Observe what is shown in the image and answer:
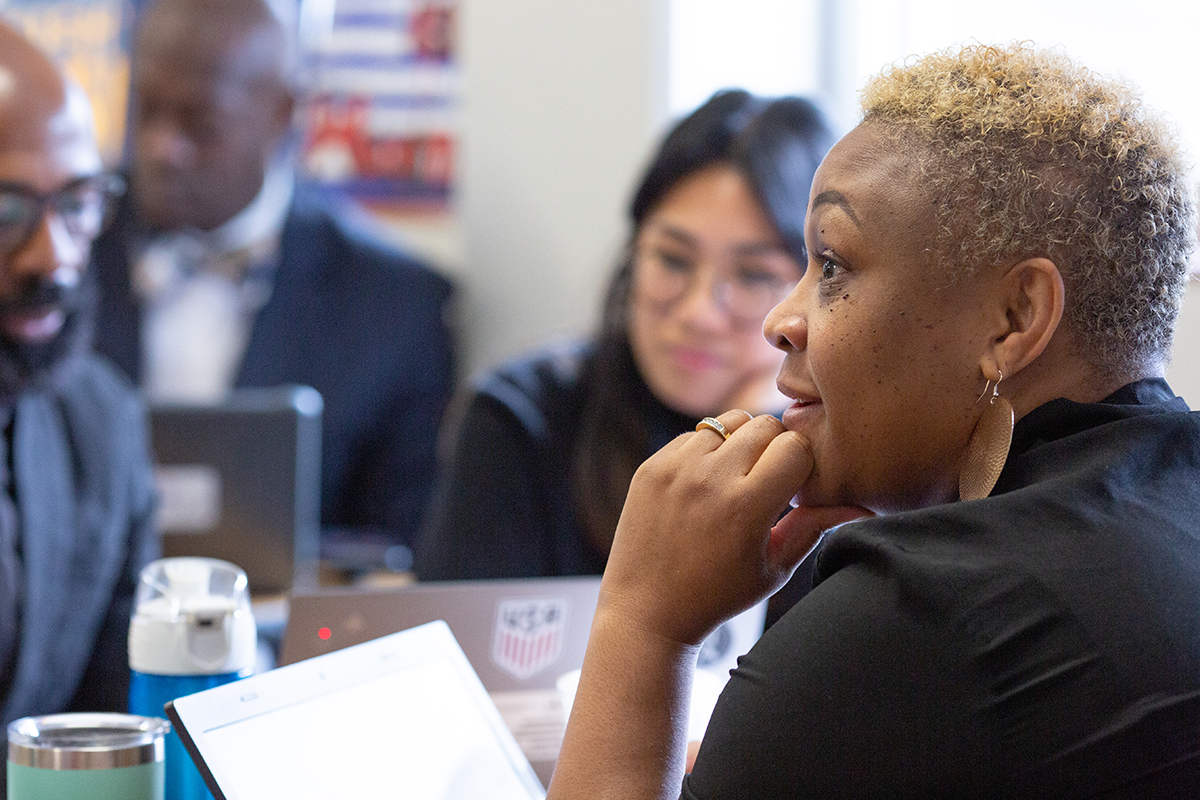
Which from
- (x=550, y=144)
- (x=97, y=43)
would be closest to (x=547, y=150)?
(x=550, y=144)

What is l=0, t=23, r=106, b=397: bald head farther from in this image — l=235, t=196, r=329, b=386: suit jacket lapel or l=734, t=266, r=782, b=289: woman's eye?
l=235, t=196, r=329, b=386: suit jacket lapel

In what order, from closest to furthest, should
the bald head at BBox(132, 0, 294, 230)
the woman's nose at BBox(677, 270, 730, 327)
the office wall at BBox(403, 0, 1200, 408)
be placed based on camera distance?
the woman's nose at BBox(677, 270, 730, 327)
the office wall at BBox(403, 0, 1200, 408)
the bald head at BBox(132, 0, 294, 230)

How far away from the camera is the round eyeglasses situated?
5.54 feet

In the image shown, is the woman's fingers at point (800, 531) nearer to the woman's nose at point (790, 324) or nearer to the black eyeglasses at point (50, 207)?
the woman's nose at point (790, 324)

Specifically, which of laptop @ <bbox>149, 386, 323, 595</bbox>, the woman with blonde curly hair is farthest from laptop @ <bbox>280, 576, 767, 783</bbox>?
laptop @ <bbox>149, 386, 323, 595</bbox>

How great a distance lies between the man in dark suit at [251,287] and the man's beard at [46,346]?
1164 millimetres

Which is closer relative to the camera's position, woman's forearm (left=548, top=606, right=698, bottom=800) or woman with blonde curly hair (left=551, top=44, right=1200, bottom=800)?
woman with blonde curly hair (left=551, top=44, right=1200, bottom=800)

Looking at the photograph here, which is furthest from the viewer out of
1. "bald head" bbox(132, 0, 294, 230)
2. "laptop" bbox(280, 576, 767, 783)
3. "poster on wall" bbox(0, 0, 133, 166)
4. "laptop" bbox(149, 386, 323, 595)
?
"poster on wall" bbox(0, 0, 133, 166)

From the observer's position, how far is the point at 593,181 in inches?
99.9

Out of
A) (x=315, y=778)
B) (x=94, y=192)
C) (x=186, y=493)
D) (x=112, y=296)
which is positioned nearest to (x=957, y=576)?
(x=315, y=778)

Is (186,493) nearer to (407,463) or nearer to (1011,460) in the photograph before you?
(407,463)

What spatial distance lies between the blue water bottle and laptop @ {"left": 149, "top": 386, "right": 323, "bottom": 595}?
0.96 meters

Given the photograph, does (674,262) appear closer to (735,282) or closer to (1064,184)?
(735,282)

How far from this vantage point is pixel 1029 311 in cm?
67
